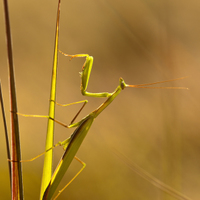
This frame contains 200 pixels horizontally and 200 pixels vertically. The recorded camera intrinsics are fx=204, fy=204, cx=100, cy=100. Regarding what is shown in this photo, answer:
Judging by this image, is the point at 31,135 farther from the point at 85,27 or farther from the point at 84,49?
the point at 85,27

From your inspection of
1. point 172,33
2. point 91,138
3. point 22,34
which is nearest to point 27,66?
point 22,34

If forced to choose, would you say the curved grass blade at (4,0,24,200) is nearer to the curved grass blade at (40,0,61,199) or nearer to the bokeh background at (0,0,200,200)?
the curved grass blade at (40,0,61,199)

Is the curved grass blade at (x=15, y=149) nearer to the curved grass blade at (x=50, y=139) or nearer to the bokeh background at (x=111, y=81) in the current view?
the curved grass blade at (x=50, y=139)

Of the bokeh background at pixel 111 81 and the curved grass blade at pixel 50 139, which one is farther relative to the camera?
the bokeh background at pixel 111 81

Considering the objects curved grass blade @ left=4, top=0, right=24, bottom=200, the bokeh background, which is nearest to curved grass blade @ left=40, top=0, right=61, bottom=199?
curved grass blade @ left=4, top=0, right=24, bottom=200

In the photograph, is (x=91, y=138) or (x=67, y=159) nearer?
(x=67, y=159)

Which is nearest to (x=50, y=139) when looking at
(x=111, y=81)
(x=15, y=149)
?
(x=15, y=149)

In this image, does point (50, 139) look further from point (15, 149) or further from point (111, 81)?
point (111, 81)

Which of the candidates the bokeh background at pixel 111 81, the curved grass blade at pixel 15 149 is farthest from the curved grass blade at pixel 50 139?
the bokeh background at pixel 111 81
